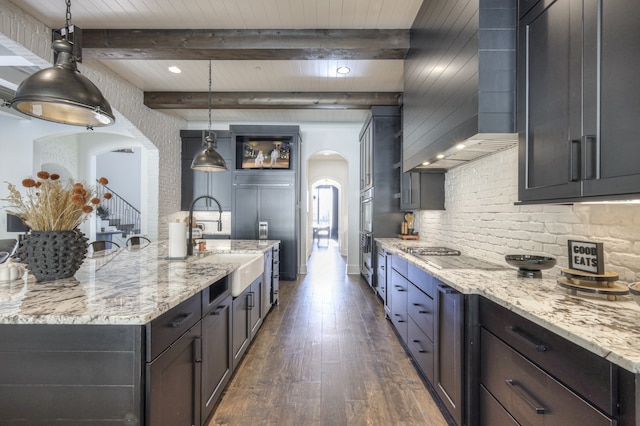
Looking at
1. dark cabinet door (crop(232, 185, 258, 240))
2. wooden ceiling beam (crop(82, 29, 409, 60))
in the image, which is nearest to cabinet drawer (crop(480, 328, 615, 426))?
wooden ceiling beam (crop(82, 29, 409, 60))

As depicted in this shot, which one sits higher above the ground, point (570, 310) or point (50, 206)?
point (50, 206)

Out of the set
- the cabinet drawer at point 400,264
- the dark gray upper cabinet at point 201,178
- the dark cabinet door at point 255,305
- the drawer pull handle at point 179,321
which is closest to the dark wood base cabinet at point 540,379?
the cabinet drawer at point 400,264

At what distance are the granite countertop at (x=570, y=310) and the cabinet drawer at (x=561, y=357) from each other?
1.8 inches

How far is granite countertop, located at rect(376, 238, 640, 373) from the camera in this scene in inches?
32.8

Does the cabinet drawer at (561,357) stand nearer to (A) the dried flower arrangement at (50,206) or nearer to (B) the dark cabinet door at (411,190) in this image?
(A) the dried flower arrangement at (50,206)

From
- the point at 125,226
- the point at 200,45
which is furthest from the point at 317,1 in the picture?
the point at 125,226

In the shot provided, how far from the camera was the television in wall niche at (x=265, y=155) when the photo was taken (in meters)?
5.76

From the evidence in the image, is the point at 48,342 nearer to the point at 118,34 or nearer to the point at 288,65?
the point at 118,34

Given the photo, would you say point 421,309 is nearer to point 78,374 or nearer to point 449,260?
point 449,260

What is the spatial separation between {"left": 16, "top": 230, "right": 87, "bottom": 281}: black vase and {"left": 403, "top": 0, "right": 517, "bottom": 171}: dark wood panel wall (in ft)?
7.37

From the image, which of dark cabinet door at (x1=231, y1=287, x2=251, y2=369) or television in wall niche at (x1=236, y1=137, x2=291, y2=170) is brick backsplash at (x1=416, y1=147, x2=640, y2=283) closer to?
dark cabinet door at (x1=231, y1=287, x2=251, y2=369)

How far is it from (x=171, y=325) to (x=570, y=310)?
160 centimetres

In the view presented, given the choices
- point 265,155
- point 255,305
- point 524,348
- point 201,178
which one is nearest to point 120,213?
point 201,178

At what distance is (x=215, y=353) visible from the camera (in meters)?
1.83
